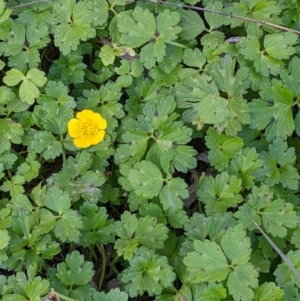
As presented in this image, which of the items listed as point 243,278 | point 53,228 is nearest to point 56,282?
point 53,228

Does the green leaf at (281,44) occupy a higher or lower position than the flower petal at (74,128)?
higher

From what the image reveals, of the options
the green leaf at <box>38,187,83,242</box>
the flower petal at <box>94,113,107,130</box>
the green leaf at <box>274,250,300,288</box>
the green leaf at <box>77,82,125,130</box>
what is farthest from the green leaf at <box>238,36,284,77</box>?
the green leaf at <box>38,187,83,242</box>

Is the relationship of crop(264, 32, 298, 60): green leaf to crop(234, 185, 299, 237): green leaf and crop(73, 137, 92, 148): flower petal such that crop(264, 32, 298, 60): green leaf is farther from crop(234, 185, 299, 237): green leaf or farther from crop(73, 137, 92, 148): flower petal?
crop(73, 137, 92, 148): flower petal

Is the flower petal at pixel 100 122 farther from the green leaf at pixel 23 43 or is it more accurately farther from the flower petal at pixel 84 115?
the green leaf at pixel 23 43

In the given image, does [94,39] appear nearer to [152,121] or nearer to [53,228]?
[152,121]

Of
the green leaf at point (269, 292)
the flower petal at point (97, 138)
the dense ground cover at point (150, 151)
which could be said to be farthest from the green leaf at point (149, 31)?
the green leaf at point (269, 292)

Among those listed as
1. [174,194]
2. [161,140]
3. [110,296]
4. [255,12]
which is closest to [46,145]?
[161,140]
